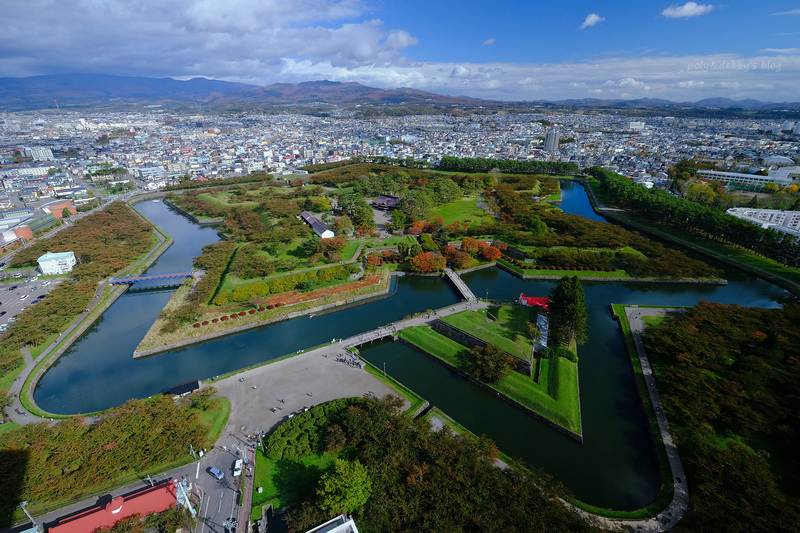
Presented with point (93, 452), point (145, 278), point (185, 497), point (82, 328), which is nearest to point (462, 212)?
point (145, 278)

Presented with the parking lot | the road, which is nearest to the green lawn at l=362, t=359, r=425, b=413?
the parking lot

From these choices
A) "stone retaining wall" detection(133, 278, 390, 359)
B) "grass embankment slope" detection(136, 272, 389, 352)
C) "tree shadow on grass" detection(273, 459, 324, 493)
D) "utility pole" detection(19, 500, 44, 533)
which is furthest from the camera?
"grass embankment slope" detection(136, 272, 389, 352)

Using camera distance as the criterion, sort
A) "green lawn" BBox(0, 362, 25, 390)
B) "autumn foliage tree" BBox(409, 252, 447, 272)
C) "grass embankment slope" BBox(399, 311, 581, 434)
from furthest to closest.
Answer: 1. "autumn foliage tree" BBox(409, 252, 447, 272)
2. "green lawn" BBox(0, 362, 25, 390)
3. "grass embankment slope" BBox(399, 311, 581, 434)

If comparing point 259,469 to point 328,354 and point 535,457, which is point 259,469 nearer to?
point 328,354

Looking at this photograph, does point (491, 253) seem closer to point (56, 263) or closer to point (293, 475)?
point (293, 475)

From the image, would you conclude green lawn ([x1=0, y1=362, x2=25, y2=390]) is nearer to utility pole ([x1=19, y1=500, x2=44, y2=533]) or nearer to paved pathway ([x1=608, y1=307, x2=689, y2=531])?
utility pole ([x1=19, y1=500, x2=44, y2=533])

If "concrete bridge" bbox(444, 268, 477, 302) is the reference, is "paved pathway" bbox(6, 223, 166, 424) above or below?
below

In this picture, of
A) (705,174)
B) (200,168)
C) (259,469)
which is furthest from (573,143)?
(259,469)
